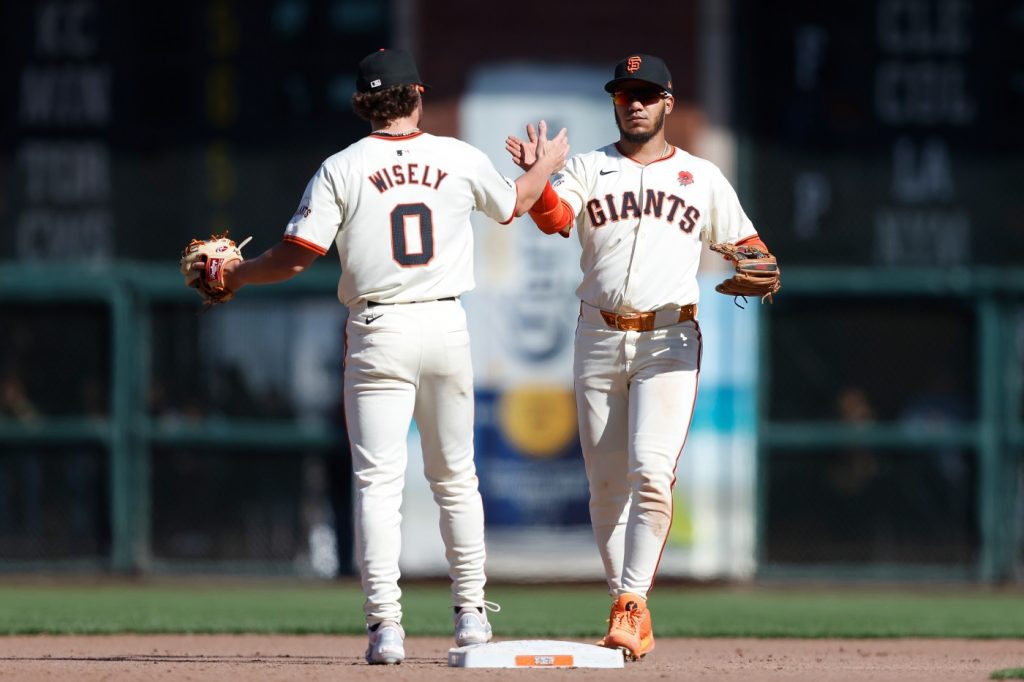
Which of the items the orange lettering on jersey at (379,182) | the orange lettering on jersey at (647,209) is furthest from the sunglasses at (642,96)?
the orange lettering on jersey at (379,182)

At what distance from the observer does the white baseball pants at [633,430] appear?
616cm

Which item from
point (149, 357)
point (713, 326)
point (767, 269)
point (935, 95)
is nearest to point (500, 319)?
point (713, 326)

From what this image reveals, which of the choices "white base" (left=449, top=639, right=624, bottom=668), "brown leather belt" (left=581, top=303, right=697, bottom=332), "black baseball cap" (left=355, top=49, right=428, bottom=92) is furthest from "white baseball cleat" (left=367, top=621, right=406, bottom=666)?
"black baseball cap" (left=355, top=49, right=428, bottom=92)

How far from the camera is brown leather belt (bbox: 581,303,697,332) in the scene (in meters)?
6.27

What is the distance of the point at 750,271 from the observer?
20.5ft

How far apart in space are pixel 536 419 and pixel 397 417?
560 centimetres

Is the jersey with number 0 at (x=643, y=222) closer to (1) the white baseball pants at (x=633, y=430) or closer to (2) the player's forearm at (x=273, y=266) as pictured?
(1) the white baseball pants at (x=633, y=430)

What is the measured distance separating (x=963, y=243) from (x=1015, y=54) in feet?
4.00

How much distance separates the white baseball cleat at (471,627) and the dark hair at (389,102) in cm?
165

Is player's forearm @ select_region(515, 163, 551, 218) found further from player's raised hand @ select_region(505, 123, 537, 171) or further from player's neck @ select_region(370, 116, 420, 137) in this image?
player's neck @ select_region(370, 116, 420, 137)

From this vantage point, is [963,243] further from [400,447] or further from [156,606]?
[400,447]

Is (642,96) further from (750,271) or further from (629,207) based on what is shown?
(750,271)

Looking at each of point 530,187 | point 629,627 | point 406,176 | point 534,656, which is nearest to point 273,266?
point 406,176

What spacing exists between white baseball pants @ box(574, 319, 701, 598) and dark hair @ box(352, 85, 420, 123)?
100 cm
